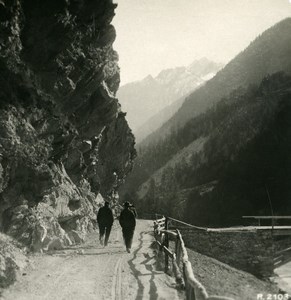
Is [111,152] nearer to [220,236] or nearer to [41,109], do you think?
[220,236]

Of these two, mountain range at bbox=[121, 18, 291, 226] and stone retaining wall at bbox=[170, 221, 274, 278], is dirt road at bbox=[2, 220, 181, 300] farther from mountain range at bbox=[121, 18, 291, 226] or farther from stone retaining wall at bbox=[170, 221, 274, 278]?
mountain range at bbox=[121, 18, 291, 226]

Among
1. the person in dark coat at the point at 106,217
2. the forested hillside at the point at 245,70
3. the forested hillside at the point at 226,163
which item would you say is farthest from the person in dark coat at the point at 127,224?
the forested hillside at the point at 245,70

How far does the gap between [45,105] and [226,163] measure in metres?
82.4

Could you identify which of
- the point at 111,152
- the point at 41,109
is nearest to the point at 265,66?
the point at 111,152

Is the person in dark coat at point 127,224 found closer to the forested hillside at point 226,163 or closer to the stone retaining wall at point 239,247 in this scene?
the stone retaining wall at point 239,247

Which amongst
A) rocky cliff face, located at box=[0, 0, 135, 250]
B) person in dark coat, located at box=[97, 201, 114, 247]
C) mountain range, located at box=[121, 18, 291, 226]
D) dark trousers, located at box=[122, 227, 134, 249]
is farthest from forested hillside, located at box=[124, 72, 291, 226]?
dark trousers, located at box=[122, 227, 134, 249]

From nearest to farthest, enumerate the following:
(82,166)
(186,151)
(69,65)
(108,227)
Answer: (108,227), (69,65), (82,166), (186,151)

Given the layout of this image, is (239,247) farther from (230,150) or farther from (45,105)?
(230,150)

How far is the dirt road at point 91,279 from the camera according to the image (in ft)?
30.0

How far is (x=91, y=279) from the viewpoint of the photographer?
1066 cm

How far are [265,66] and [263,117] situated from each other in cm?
5763

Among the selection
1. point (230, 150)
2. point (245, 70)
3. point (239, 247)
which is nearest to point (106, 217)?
point (239, 247)

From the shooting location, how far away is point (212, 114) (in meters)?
136

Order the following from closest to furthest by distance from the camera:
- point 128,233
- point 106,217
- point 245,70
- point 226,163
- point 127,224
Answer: point 127,224
point 128,233
point 106,217
point 226,163
point 245,70
